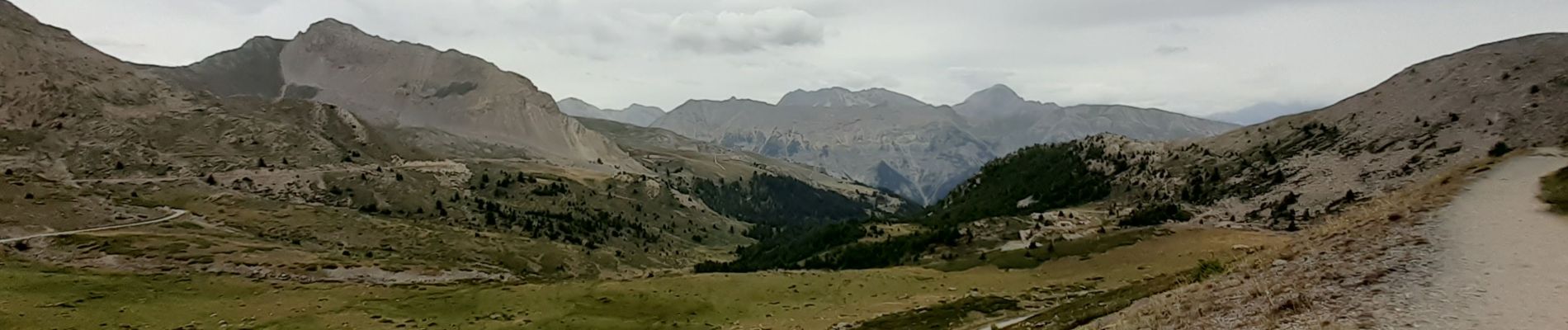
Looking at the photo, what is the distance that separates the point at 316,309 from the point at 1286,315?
74.1 m

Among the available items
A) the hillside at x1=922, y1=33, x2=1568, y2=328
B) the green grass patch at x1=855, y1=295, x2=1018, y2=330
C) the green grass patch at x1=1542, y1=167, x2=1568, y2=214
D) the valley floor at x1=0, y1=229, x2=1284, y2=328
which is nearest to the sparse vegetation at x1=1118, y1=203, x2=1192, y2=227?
the hillside at x1=922, y1=33, x2=1568, y2=328

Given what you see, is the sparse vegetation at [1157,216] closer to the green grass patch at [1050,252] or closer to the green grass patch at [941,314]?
the green grass patch at [1050,252]

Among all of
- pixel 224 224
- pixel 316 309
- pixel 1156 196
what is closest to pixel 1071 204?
pixel 1156 196

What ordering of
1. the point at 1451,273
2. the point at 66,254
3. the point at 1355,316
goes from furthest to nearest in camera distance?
the point at 66,254, the point at 1451,273, the point at 1355,316

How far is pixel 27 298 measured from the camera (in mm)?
71062

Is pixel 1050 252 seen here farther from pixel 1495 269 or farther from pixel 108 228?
pixel 108 228

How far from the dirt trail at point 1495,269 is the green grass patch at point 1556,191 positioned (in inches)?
25.3

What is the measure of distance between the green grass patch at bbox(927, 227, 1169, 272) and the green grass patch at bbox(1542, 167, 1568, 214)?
162 feet

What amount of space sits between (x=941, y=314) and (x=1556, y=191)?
112ft

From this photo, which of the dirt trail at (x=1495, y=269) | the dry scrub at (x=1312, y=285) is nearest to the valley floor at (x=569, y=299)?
the dry scrub at (x=1312, y=285)

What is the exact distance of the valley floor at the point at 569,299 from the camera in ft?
207

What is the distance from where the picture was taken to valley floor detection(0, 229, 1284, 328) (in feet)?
207

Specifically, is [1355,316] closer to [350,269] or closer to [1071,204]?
[350,269]

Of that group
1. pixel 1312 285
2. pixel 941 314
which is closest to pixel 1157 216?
pixel 941 314
